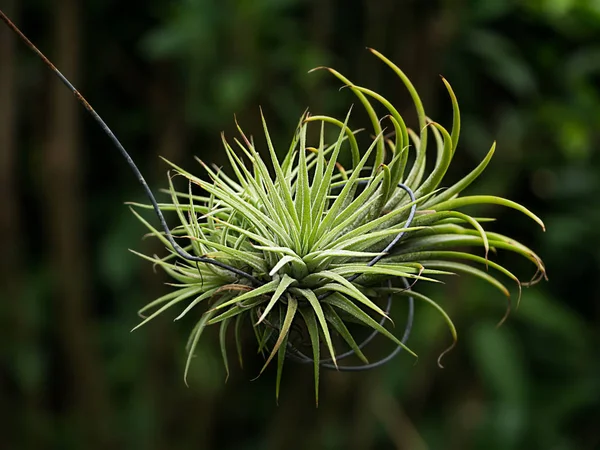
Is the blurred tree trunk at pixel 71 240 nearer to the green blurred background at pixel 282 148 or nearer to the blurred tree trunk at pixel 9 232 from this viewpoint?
the green blurred background at pixel 282 148

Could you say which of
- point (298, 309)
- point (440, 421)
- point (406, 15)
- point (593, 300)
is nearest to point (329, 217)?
point (298, 309)

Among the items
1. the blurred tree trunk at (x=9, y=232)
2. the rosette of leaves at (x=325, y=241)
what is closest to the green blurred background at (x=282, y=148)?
the blurred tree trunk at (x=9, y=232)

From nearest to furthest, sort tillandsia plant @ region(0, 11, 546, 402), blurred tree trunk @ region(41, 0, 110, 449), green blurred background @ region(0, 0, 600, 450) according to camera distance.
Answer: tillandsia plant @ region(0, 11, 546, 402) → green blurred background @ region(0, 0, 600, 450) → blurred tree trunk @ region(41, 0, 110, 449)

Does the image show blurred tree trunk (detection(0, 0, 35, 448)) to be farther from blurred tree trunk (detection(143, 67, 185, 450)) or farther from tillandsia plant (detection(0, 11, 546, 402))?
tillandsia plant (detection(0, 11, 546, 402))

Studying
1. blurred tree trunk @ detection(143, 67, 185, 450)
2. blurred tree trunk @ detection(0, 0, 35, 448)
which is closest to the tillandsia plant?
blurred tree trunk @ detection(143, 67, 185, 450)

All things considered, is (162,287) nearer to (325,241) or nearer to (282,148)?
(282,148)

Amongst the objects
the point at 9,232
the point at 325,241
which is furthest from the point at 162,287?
the point at 325,241

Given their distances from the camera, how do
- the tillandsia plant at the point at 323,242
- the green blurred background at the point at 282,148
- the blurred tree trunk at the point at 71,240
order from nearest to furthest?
the tillandsia plant at the point at 323,242 < the green blurred background at the point at 282,148 < the blurred tree trunk at the point at 71,240

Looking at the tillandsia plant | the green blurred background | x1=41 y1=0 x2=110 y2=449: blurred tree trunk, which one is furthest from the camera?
x1=41 y1=0 x2=110 y2=449: blurred tree trunk

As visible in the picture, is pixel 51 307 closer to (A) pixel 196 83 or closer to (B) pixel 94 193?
(B) pixel 94 193
